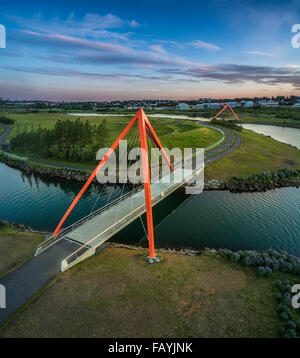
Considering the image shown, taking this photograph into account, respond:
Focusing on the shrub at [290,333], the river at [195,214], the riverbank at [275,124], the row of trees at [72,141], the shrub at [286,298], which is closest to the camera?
the shrub at [290,333]

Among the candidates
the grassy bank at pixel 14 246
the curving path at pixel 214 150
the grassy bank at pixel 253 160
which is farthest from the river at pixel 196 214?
the curving path at pixel 214 150

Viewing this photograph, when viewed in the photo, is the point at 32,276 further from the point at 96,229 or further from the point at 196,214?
the point at 196,214

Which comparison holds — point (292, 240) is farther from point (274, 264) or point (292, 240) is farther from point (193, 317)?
point (193, 317)

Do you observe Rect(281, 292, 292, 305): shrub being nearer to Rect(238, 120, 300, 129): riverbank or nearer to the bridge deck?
the bridge deck

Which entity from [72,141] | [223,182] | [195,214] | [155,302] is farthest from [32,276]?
[72,141]

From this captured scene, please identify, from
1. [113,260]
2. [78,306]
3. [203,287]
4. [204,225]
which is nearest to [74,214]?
[113,260]

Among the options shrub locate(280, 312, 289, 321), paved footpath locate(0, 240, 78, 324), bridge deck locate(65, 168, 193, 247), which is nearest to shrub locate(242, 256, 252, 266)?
shrub locate(280, 312, 289, 321)

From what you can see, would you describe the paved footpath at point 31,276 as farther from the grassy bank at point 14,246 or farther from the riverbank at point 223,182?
the riverbank at point 223,182
